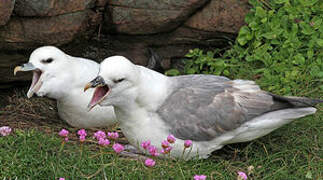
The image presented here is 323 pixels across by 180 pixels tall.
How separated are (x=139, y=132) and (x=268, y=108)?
33.6 inches

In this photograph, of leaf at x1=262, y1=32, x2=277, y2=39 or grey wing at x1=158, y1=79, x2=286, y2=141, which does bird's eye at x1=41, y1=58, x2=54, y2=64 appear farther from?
leaf at x1=262, y1=32, x2=277, y2=39

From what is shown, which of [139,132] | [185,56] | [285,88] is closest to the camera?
[139,132]

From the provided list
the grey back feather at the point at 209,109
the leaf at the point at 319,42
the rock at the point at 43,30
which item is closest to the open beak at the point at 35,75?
the rock at the point at 43,30

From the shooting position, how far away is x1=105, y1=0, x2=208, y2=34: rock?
439 cm

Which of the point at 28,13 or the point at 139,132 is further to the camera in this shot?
the point at 28,13

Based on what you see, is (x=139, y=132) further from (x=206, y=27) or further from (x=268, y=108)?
(x=206, y=27)

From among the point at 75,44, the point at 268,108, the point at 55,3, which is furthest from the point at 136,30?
the point at 268,108

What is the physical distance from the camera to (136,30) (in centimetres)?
459

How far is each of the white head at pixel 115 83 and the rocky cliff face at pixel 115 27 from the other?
0.94m

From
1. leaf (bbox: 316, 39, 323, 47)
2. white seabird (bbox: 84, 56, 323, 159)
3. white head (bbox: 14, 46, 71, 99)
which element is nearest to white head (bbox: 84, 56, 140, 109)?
white seabird (bbox: 84, 56, 323, 159)

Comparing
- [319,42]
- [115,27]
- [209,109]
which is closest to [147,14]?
[115,27]

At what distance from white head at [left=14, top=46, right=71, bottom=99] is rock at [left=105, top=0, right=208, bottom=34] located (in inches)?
25.6

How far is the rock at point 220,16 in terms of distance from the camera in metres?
4.73

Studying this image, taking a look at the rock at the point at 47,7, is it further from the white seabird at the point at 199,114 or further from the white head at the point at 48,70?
the white seabird at the point at 199,114
